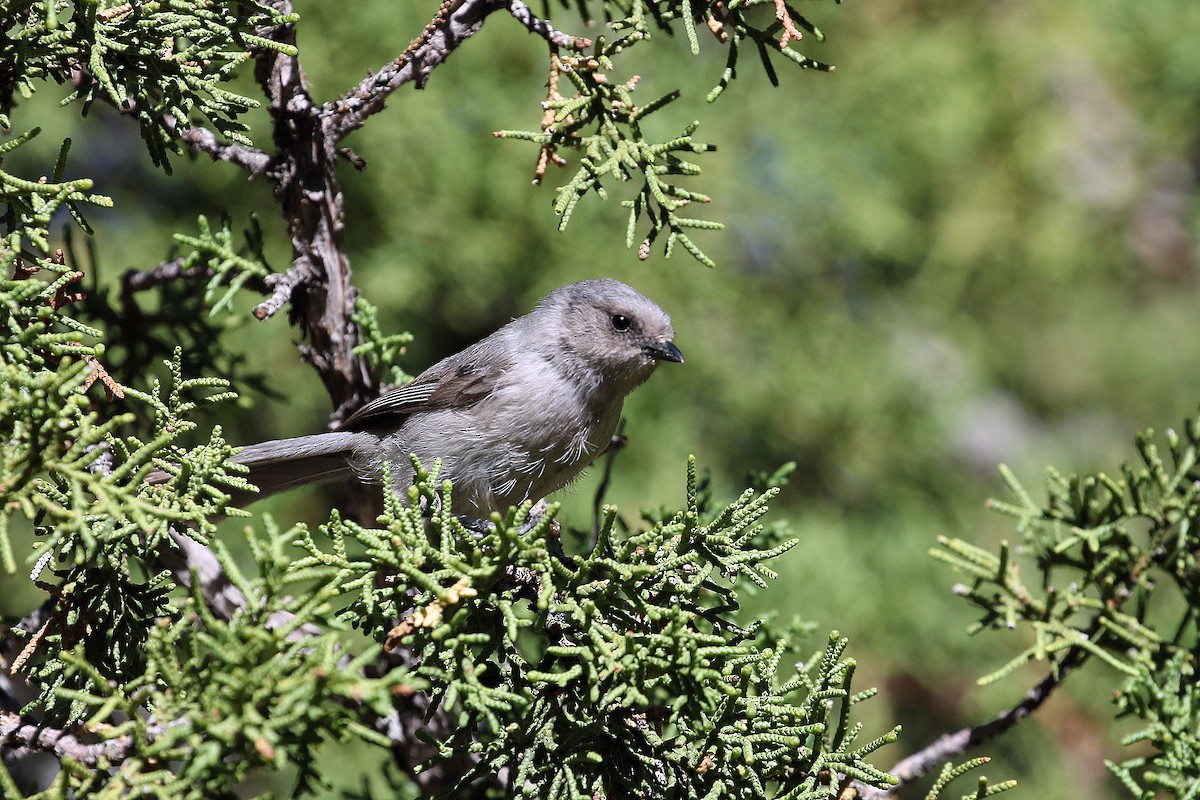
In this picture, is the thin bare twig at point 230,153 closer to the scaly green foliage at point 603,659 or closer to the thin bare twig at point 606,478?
the scaly green foliage at point 603,659

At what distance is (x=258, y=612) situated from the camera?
1820 mm

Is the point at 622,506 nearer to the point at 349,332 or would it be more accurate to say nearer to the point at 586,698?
the point at 349,332

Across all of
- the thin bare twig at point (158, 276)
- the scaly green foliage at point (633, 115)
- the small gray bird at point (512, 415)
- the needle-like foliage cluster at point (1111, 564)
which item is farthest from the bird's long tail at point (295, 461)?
the needle-like foliage cluster at point (1111, 564)

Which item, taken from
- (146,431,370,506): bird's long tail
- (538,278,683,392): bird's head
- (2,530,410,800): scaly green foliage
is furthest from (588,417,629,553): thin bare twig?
(2,530,410,800): scaly green foliage

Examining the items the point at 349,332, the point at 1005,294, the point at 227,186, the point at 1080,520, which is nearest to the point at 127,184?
the point at 227,186

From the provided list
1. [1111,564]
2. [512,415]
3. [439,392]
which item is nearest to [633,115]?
[512,415]

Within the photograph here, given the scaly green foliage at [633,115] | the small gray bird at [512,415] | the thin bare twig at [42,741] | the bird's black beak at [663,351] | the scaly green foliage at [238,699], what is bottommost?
the thin bare twig at [42,741]

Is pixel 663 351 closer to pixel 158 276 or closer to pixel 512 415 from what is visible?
pixel 512 415

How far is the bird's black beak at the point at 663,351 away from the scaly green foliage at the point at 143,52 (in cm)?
155

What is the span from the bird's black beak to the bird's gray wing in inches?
20.6

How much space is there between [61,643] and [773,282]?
4.29 m

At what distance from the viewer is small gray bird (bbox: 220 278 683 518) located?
3338 millimetres

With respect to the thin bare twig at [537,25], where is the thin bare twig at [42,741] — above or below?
below

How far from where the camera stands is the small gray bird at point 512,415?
131 inches
